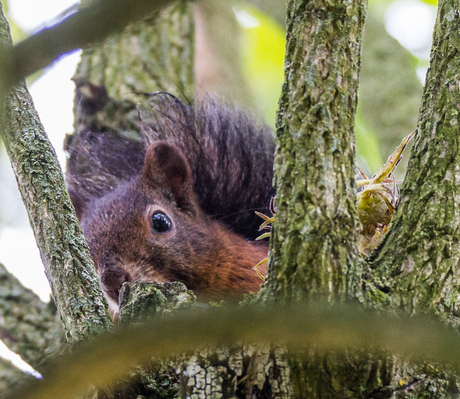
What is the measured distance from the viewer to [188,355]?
1.08m

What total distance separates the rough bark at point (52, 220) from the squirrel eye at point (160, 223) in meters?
1.27

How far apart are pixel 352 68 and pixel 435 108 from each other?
262 mm

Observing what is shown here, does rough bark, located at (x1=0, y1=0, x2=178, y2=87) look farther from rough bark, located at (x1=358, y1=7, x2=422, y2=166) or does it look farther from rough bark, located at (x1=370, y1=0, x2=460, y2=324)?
rough bark, located at (x1=358, y1=7, x2=422, y2=166)

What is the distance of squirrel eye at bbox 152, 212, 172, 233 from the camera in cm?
263

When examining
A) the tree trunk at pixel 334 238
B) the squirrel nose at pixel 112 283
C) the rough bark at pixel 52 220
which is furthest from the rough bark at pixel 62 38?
the squirrel nose at pixel 112 283

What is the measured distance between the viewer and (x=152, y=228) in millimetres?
2627

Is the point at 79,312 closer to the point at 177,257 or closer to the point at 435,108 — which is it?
the point at 435,108

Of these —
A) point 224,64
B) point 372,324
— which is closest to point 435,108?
point 372,324

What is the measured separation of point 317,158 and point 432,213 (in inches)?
12.1

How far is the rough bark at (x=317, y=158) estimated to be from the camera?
985mm

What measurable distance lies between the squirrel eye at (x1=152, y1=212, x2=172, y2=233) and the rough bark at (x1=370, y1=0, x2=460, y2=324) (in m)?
Answer: 1.60

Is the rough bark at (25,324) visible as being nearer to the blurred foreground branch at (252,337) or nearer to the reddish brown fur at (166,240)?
the reddish brown fur at (166,240)

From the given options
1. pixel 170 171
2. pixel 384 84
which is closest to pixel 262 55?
pixel 384 84

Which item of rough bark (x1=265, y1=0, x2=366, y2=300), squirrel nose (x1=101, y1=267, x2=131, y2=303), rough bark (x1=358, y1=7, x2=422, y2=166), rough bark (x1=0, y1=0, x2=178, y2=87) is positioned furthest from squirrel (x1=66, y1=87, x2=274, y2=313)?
rough bark (x1=265, y1=0, x2=366, y2=300)
